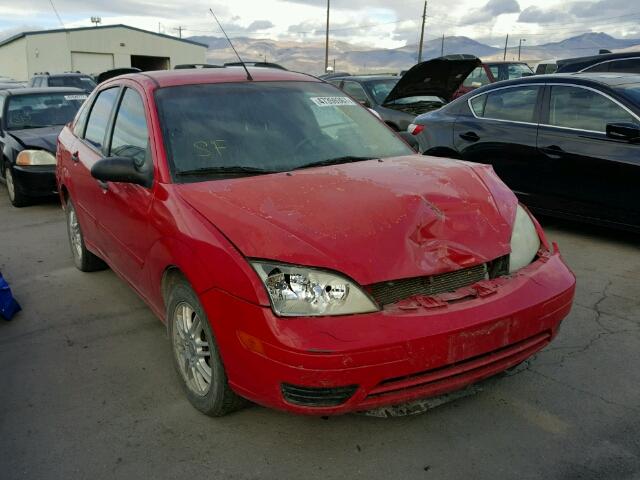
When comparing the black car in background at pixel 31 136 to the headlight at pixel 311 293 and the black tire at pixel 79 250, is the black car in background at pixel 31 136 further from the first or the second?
the headlight at pixel 311 293

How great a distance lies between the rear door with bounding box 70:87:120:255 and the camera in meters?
4.16

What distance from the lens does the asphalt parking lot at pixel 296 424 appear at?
8.14 feet

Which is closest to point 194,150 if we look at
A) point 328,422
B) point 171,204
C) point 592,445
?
point 171,204

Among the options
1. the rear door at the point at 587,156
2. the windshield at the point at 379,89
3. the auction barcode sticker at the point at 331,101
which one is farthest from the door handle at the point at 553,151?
the windshield at the point at 379,89

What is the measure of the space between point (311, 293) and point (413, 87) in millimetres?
7160

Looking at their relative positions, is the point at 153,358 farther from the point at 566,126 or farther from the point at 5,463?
the point at 566,126

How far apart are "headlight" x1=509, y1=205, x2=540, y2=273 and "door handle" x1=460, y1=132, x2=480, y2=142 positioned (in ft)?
10.7

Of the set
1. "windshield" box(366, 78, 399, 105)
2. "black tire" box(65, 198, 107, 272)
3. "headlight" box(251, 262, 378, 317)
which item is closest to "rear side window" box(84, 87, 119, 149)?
"black tire" box(65, 198, 107, 272)

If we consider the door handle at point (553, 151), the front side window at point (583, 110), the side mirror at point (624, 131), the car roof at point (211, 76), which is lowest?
the door handle at point (553, 151)

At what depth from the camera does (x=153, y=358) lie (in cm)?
351

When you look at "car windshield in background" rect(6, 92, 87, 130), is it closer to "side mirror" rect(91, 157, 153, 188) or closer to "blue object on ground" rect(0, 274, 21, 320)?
"blue object on ground" rect(0, 274, 21, 320)

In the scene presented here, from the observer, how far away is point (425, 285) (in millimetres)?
2500

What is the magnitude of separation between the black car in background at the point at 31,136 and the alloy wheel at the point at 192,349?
5571 millimetres

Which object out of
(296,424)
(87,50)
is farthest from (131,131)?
(87,50)
